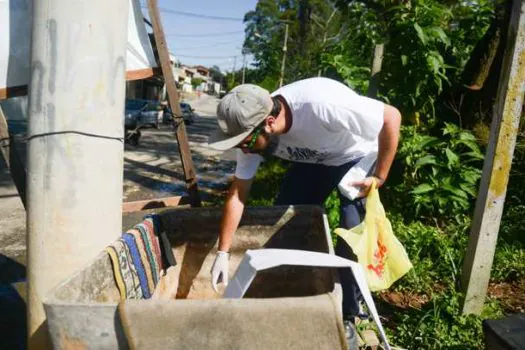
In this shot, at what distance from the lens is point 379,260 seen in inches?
87.4

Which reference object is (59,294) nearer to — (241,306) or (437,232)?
(241,306)

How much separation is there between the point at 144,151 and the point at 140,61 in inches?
323

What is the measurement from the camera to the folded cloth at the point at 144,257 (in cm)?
212

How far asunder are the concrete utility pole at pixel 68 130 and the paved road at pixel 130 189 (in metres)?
0.87

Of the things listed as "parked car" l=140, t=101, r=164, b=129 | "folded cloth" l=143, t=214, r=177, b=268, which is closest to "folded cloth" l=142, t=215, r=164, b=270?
"folded cloth" l=143, t=214, r=177, b=268

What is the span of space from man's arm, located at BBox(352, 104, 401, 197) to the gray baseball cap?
664 mm

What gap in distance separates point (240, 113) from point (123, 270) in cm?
→ 91

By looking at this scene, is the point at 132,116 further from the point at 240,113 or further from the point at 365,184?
the point at 240,113

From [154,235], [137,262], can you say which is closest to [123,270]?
[137,262]

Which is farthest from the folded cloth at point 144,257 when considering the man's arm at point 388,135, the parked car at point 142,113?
the parked car at point 142,113

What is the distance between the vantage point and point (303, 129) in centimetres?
225

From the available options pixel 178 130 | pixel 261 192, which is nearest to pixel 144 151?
pixel 261 192

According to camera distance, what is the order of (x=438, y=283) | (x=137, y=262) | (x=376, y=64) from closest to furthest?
(x=137, y=262) < (x=438, y=283) < (x=376, y=64)

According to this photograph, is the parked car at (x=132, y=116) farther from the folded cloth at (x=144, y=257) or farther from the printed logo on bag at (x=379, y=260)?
the printed logo on bag at (x=379, y=260)
